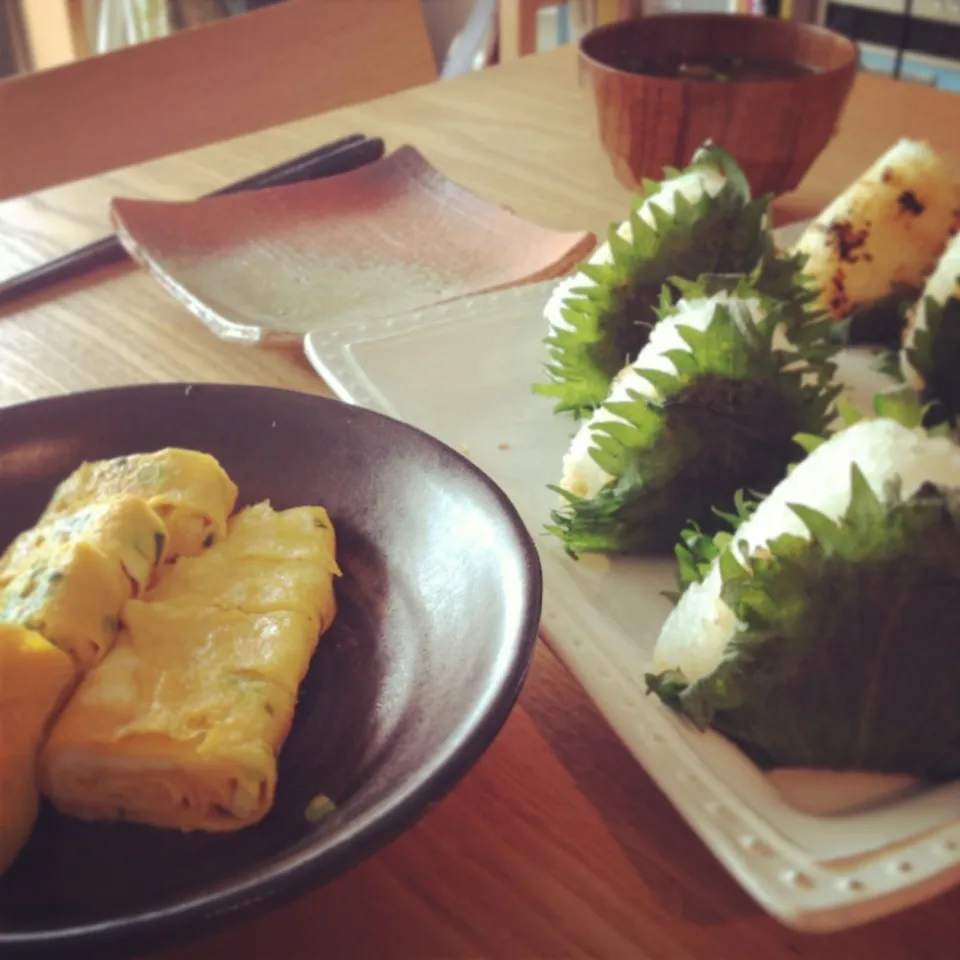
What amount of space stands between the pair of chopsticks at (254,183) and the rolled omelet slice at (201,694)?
54 cm

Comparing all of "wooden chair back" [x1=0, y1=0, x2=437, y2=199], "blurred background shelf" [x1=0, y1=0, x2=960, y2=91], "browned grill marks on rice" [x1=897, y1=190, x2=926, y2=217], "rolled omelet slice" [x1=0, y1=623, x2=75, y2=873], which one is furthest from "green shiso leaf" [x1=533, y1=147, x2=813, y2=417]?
"blurred background shelf" [x1=0, y1=0, x2=960, y2=91]

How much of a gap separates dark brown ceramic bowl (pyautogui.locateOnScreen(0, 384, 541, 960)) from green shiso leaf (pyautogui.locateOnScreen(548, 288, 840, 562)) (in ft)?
0.32

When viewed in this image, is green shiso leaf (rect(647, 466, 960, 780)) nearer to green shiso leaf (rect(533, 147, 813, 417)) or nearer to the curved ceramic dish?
green shiso leaf (rect(533, 147, 813, 417))

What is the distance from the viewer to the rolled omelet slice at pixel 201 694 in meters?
0.43

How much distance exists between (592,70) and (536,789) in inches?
28.6

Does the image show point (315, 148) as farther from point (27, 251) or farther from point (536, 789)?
point (536, 789)

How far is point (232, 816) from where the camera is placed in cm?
43

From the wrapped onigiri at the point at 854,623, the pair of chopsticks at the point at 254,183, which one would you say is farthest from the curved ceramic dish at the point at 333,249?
the wrapped onigiri at the point at 854,623

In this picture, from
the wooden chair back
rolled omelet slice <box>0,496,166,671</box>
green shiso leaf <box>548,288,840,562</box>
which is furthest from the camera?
the wooden chair back

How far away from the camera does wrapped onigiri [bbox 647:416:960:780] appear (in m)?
0.43

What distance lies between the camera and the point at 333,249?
39.8 inches

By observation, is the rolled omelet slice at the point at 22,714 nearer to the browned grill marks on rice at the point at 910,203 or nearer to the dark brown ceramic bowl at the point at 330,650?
the dark brown ceramic bowl at the point at 330,650

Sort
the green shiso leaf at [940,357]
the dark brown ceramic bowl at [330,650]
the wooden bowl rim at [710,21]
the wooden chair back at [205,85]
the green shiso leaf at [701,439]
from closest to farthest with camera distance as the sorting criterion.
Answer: the dark brown ceramic bowl at [330,650], the green shiso leaf at [701,439], the green shiso leaf at [940,357], the wooden bowl rim at [710,21], the wooden chair back at [205,85]

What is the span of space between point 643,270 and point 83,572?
0.42 meters
